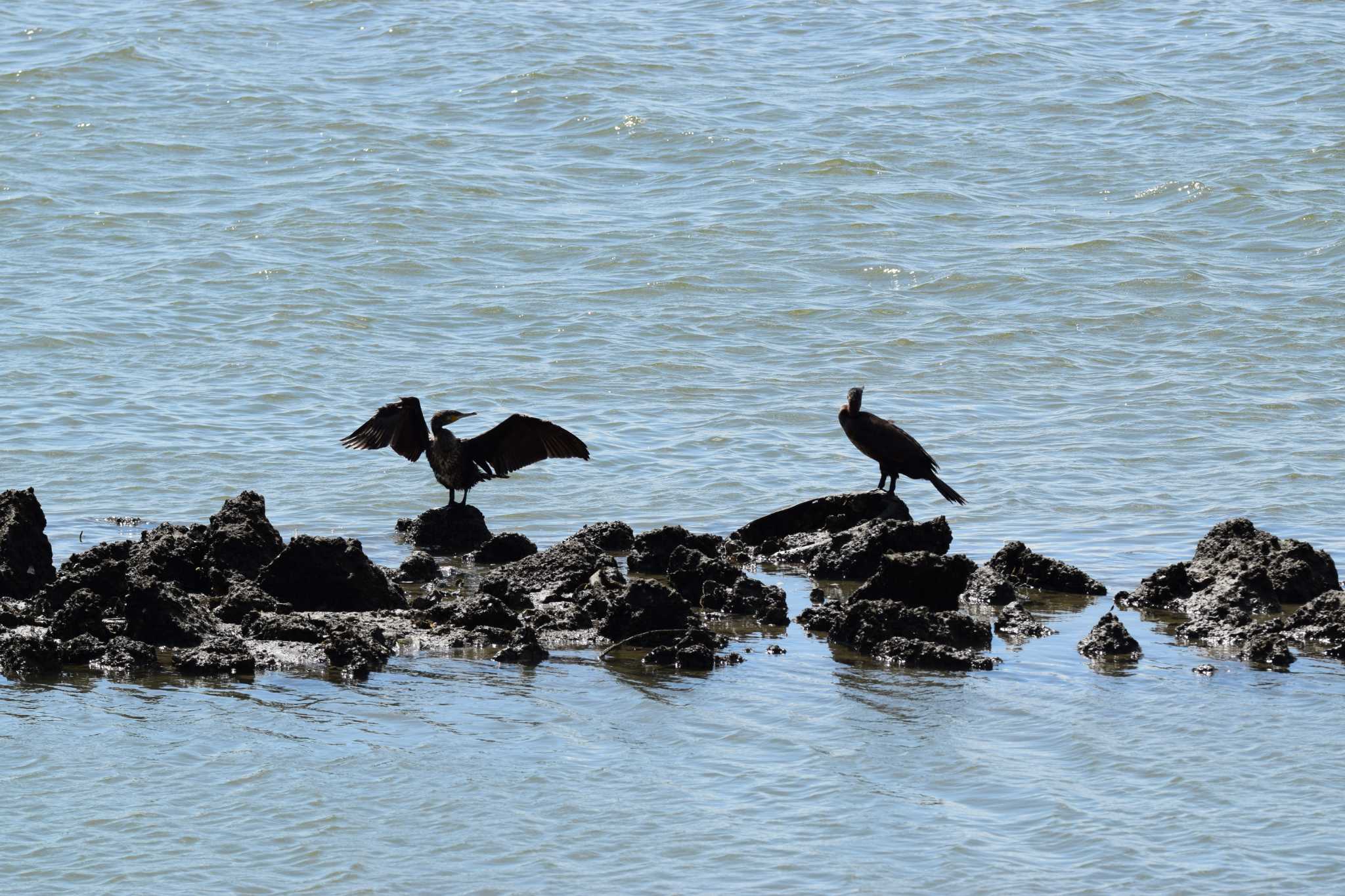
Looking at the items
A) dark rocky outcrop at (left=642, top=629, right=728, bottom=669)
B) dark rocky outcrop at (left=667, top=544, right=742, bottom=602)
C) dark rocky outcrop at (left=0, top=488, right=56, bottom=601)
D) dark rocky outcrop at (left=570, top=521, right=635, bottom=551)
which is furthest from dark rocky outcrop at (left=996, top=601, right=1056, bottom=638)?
dark rocky outcrop at (left=0, top=488, right=56, bottom=601)

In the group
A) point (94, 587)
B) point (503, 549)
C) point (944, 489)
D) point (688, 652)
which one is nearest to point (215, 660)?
point (94, 587)

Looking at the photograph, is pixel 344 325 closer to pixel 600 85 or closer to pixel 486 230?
pixel 486 230

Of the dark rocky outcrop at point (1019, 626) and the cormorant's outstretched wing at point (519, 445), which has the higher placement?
the cormorant's outstretched wing at point (519, 445)

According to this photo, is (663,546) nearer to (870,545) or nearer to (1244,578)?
(870,545)

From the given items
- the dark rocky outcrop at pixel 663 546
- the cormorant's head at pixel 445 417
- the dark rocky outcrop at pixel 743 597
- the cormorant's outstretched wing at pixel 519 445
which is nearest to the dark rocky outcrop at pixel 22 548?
the cormorant's head at pixel 445 417

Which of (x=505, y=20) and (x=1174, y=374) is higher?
(x=505, y=20)

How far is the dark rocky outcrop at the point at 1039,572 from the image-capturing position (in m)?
9.50

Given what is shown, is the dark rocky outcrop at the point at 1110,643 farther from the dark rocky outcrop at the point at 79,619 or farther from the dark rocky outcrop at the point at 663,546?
the dark rocky outcrop at the point at 79,619

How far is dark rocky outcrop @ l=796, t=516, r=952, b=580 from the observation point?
31.6 feet

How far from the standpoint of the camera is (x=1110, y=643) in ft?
26.5

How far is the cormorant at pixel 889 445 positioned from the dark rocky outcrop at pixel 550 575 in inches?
84.1

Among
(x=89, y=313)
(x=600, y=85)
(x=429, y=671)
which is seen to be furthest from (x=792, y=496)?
(x=600, y=85)

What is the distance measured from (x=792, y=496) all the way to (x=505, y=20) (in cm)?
1717

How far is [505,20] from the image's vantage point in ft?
90.5
